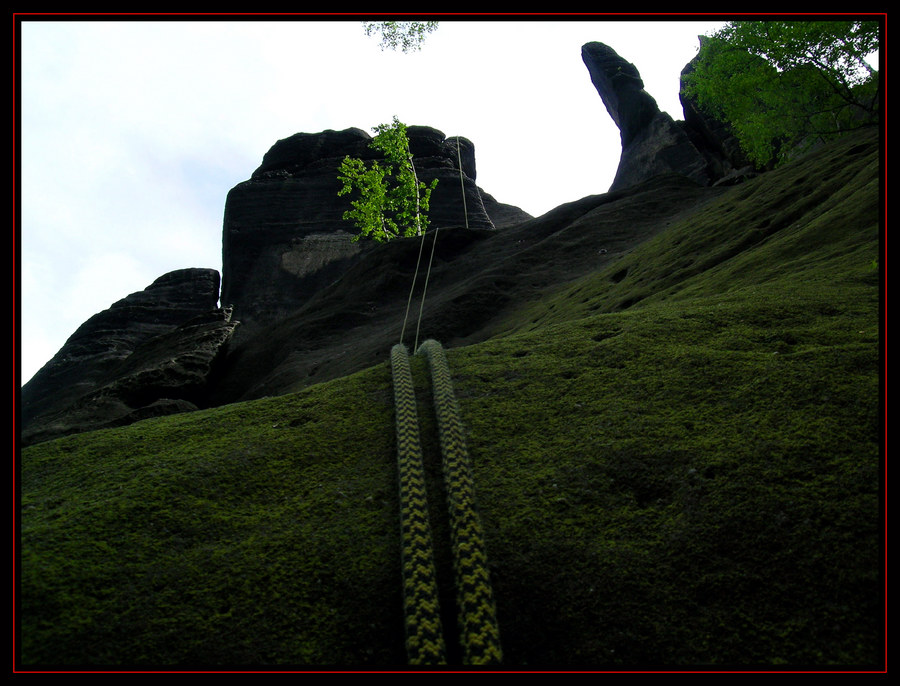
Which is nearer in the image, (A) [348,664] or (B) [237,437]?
(A) [348,664]

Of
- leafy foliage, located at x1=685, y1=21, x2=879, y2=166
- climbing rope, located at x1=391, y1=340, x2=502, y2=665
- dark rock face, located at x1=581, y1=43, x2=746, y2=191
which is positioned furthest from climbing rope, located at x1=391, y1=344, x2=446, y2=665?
dark rock face, located at x1=581, y1=43, x2=746, y2=191

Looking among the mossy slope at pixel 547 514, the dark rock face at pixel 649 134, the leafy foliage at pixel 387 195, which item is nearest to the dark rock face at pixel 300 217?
the leafy foliage at pixel 387 195

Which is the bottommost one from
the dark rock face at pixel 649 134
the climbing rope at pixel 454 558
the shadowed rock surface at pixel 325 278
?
the climbing rope at pixel 454 558

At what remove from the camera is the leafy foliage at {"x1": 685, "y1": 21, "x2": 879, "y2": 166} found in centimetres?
1465

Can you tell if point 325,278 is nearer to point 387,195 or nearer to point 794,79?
point 387,195

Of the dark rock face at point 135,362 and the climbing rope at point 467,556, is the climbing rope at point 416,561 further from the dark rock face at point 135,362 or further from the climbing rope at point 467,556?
the dark rock face at point 135,362

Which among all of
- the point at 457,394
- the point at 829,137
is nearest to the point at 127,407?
the point at 457,394

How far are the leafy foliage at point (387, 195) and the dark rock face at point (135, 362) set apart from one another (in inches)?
287

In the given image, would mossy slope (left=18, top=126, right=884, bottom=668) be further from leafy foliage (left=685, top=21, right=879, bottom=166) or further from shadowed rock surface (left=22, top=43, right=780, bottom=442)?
leafy foliage (left=685, top=21, right=879, bottom=166)

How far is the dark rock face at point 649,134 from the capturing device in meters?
30.8

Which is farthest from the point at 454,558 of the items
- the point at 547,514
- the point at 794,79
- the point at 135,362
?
the point at 794,79

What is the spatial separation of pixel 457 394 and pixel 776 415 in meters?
1.74

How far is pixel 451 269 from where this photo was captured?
52.4 ft

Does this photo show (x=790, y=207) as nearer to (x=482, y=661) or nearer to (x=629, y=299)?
(x=629, y=299)
